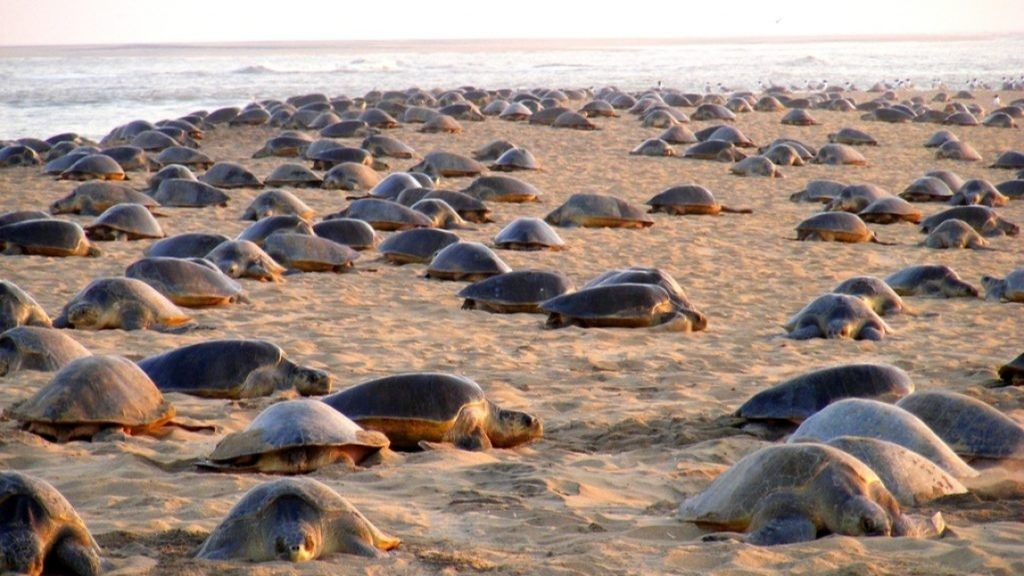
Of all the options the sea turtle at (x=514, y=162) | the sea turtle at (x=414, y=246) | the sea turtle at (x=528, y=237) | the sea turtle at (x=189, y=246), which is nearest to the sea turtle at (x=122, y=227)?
the sea turtle at (x=189, y=246)

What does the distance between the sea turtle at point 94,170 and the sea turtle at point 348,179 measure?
268 centimetres

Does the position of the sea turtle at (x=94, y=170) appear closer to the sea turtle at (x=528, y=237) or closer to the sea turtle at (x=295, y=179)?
the sea turtle at (x=295, y=179)

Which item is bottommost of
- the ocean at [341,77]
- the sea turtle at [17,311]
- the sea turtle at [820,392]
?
the ocean at [341,77]

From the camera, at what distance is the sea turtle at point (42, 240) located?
33.9ft

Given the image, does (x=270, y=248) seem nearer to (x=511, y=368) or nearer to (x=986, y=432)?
(x=511, y=368)

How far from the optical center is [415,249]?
10.6m

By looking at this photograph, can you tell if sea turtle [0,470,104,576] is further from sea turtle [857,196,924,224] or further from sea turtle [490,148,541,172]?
sea turtle [490,148,541,172]

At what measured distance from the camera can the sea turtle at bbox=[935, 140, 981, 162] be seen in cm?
1962

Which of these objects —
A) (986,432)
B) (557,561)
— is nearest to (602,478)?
(557,561)

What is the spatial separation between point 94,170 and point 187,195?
9.06ft

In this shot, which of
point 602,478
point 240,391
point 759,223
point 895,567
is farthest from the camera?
point 759,223

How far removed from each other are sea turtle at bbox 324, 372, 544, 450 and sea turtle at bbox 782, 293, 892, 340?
3.11m

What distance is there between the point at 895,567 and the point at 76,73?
176 feet

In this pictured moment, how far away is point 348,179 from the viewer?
612 inches
